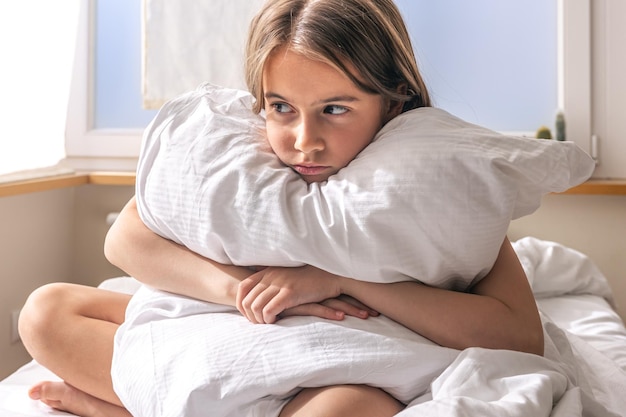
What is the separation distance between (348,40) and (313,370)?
1.52 ft

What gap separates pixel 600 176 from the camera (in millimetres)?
2305

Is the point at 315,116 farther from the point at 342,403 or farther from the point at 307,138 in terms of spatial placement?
the point at 342,403

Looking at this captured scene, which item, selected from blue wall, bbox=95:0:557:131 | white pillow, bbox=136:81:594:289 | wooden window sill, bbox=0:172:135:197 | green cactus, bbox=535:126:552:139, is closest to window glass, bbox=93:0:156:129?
wooden window sill, bbox=0:172:135:197

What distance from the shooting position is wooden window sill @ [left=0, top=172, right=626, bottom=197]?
6.81 ft

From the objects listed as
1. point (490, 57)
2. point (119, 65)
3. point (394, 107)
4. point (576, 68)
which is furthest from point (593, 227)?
point (119, 65)

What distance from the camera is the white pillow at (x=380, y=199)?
0.92 m

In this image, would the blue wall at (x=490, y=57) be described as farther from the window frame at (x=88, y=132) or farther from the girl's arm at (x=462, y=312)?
the girl's arm at (x=462, y=312)

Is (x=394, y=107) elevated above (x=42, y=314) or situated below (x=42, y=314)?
above

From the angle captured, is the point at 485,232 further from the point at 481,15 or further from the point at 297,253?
the point at 481,15

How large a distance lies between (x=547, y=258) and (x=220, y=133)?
1.11 m

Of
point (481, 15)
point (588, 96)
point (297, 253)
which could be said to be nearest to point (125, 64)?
point (481, 15)

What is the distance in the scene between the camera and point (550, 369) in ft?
3.12

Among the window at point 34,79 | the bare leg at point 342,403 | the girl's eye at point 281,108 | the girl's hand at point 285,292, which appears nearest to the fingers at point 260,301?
the girl's hand at point 285,292

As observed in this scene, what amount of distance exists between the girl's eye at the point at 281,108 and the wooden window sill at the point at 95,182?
1165 millimetres
